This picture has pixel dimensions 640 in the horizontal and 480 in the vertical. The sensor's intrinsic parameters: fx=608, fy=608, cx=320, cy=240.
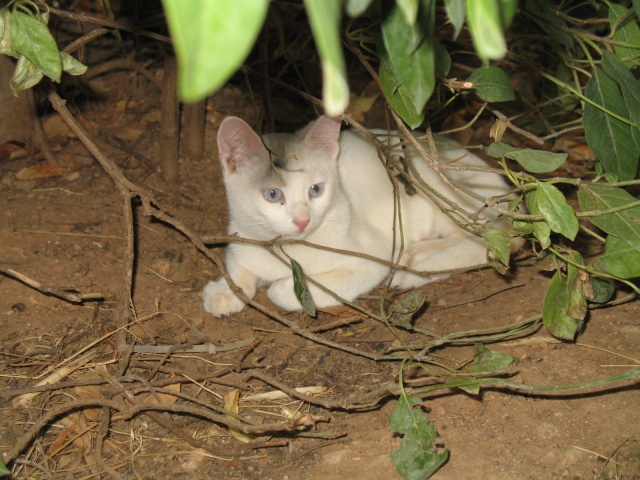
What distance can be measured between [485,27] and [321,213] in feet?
7.28

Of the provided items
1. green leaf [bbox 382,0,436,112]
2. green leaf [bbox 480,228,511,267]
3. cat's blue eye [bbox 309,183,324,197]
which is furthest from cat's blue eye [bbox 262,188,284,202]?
green leaf [bbox 382,0,436,112]

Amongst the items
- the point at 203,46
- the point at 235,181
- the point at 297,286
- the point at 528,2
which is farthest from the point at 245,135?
the point at 203,46

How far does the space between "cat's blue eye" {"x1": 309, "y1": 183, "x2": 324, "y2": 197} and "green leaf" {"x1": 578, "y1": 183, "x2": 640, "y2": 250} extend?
4.08ft

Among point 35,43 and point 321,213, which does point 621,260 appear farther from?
point 35,43

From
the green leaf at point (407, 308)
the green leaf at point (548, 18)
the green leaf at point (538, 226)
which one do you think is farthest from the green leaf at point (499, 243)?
the green leaf at point (548, 18)

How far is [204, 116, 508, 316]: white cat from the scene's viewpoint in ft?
8.90

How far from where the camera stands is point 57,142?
359cm

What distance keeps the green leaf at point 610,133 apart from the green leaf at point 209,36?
1.74 m

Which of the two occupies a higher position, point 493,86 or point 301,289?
point 493,86

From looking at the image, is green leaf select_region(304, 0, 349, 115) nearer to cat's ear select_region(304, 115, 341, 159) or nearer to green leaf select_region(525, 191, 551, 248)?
green leaf select_region(525, 191, 551, 248)

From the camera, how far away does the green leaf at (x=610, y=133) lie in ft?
6.49

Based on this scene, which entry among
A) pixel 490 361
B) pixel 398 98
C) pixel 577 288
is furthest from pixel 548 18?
pixel 490 361

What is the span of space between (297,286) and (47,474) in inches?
38.6

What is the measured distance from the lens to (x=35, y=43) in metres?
1.57
